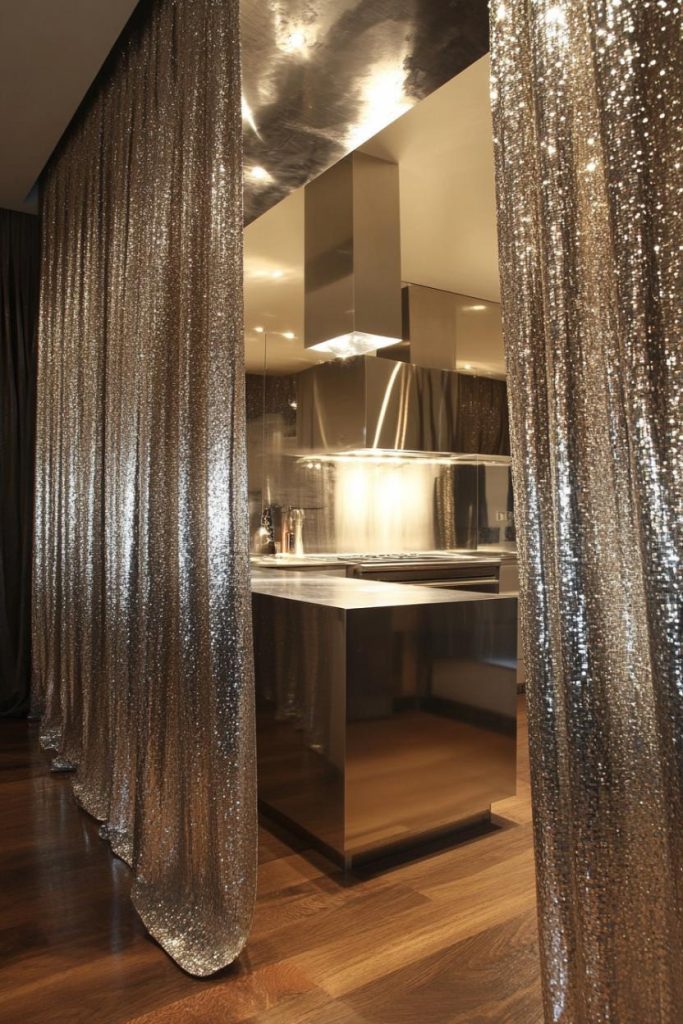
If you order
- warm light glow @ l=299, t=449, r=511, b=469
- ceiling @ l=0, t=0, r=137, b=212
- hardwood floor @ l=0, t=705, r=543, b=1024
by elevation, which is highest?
ceiling @ l=0, t=0, r=137, b=212

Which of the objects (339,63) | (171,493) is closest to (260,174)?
(339,63)

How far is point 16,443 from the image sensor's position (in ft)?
13.9

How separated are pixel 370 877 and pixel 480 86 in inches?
119

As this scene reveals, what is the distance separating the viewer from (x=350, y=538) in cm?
538

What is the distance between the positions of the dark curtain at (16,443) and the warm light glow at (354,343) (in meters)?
1.81

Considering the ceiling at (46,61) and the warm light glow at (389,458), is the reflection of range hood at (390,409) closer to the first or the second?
the warm light glow at (389,458)

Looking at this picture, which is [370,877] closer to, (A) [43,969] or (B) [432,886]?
(B) [432,886]

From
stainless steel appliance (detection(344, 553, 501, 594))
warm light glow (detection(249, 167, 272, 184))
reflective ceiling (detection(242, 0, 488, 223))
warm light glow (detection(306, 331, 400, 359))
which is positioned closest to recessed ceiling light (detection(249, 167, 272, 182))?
warm light glow (detection(249, 167, 272, 184))

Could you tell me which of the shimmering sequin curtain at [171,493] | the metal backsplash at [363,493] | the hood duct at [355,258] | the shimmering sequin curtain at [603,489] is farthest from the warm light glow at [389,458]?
the shimmering sequin curtain at [603,489]

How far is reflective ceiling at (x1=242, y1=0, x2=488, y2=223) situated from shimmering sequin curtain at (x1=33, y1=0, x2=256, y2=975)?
303mm

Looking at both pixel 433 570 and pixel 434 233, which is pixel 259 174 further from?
pixel 433 570

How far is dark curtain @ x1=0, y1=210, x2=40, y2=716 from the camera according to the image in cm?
418

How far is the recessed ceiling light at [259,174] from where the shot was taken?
314cm

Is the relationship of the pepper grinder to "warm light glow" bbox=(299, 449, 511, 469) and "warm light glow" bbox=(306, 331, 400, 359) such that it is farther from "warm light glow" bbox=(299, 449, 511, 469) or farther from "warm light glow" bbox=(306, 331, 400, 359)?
"warm light glow" bbox=(306, 331, 400, 359)
